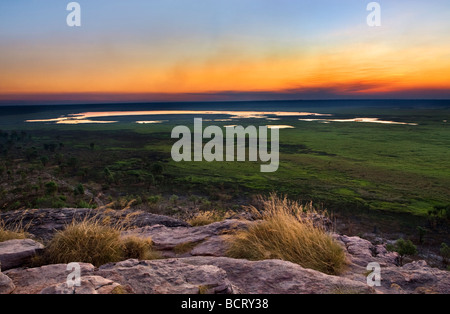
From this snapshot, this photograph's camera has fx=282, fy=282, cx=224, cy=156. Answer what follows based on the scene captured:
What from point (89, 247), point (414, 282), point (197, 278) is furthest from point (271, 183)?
point (197, 278)

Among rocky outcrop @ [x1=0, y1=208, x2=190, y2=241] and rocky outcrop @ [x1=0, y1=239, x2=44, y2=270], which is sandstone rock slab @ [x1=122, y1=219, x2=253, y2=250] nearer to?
rocky outcrop @ [x1=0, y1=208, x2=190, y2=241]

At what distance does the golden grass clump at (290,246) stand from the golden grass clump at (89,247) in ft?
6.33

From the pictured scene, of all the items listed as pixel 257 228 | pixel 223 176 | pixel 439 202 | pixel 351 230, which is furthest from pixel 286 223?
pixel 223 176

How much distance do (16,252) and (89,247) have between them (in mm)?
1043

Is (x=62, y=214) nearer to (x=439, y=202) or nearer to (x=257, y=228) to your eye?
(x=257, y=228)

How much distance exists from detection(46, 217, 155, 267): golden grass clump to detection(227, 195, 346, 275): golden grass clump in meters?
1.93

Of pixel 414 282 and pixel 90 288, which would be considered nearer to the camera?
pixel 90 288

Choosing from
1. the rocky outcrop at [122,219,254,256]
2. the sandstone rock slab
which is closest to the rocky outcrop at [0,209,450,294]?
the rocky outcrop at [122,219,254,256]

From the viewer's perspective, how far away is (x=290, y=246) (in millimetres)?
5020

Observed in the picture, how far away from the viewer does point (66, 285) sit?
3123mm

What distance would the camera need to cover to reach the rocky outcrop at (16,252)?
4.33 m

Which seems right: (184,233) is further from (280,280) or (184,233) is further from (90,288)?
(90,288)

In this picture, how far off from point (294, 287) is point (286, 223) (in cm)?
169
